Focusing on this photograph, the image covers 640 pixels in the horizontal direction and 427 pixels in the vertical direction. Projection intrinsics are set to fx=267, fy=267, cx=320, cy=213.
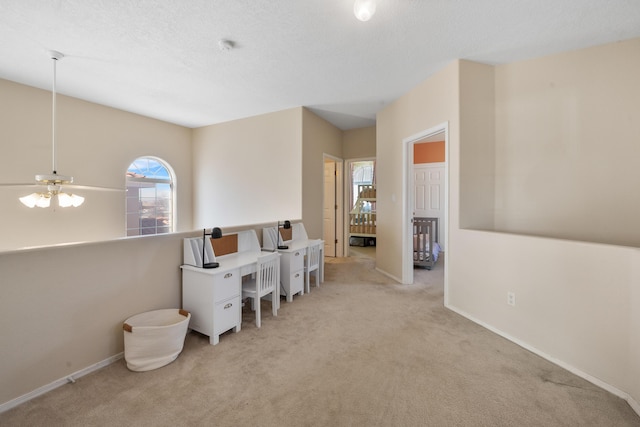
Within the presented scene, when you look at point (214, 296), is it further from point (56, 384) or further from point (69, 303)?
point (56, 384)

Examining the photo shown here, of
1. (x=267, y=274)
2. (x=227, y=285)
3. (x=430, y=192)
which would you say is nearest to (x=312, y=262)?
(x=267, y=274)

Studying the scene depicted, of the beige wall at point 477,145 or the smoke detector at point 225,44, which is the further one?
the beige wall at point 477,145

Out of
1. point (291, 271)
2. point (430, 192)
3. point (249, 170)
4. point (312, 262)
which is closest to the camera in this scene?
point (291, 271)

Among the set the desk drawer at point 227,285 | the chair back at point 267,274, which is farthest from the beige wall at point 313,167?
the desk drawer at point 227,285

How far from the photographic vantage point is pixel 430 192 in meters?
6.27

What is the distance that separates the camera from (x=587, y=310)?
1772mm

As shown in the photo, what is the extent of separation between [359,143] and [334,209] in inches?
56.3

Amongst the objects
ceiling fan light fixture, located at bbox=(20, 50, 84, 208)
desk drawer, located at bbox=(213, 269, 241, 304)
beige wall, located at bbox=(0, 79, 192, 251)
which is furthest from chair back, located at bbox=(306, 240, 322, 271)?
beige wall, located at bbox=(0, 79, 192, 251)

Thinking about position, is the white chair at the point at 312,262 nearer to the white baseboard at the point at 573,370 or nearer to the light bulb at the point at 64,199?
the white baseboard at the point at 573,370

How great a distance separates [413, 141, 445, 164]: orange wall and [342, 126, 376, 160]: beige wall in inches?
66.8

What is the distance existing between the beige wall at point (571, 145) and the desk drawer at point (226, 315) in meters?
2.81

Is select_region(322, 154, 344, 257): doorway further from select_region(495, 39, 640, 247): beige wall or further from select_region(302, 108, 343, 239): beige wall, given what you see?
select_region(495, 39, 640, 247): beige wall

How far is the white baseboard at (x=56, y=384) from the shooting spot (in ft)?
4.96

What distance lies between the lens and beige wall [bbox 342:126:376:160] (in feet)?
17.3
